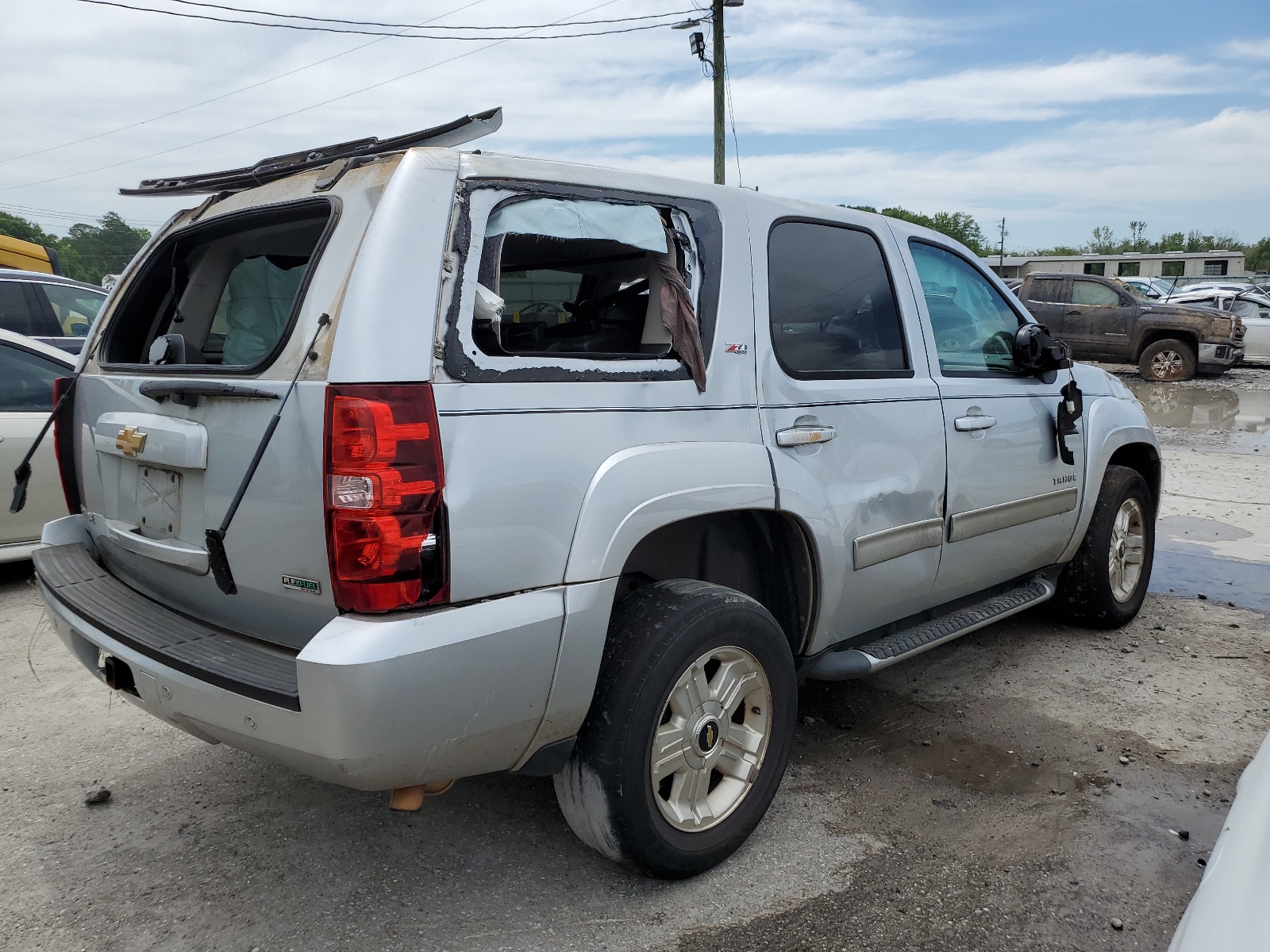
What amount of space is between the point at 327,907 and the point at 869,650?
1828mm

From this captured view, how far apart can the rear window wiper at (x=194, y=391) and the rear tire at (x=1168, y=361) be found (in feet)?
57.2

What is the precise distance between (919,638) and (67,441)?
290cm

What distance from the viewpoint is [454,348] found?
221 cm

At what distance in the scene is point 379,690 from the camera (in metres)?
2.02

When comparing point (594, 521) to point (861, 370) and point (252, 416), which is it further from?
point (861, 370)

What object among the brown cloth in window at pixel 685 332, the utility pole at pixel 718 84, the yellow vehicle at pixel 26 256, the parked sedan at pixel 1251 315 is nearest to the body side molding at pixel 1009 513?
the brown cloth in window at pixel 685 332

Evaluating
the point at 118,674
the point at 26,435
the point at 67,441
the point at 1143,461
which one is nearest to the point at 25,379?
the point at 26,435

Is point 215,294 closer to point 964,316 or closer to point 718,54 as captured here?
point 964,316

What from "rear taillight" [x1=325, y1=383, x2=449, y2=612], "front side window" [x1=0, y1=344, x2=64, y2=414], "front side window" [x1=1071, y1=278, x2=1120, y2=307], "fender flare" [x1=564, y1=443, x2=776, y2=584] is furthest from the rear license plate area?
"front side window" [x1=1071, y1=278, x2=1120, y2=307]

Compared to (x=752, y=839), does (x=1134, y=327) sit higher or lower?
higher

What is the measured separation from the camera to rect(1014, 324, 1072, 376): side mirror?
13.0ft

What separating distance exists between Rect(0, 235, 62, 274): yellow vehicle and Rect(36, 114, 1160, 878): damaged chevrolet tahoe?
584 inches

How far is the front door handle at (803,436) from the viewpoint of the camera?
290 centimetres

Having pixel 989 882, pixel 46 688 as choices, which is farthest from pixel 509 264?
pixel 46 688
